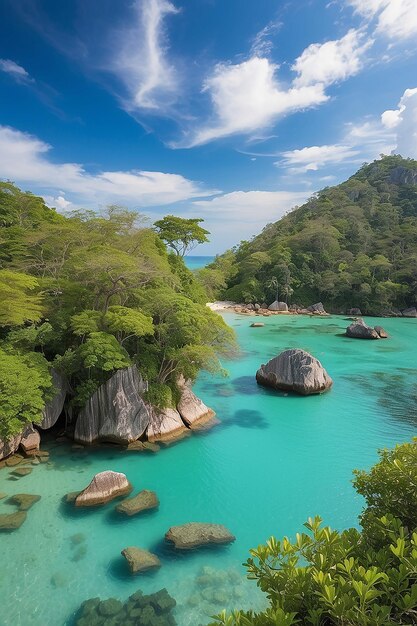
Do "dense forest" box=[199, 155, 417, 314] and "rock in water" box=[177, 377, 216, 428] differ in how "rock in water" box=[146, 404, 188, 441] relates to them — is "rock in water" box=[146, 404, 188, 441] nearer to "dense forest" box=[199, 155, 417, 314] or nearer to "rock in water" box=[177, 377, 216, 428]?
"rock in water" box=[177, 377, 216, 428]

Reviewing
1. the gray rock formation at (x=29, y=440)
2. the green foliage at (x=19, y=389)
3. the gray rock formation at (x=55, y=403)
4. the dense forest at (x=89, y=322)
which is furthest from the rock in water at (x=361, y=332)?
the gray rock formation at (x=29, y=440)

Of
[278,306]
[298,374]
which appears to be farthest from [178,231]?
[278,306]

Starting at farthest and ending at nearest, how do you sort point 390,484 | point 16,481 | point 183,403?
point 183,403, point 16,481, point 390,484

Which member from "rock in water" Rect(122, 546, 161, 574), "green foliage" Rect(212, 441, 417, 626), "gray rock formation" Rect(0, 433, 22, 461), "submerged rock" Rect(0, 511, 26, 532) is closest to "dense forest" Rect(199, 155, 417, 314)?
"gray rock formation" Rect(0, 433, 22, 461)

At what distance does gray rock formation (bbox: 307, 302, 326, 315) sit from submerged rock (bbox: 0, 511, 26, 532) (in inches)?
1881

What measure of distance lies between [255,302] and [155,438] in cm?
4529

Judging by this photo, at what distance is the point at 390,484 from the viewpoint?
4.14 metres

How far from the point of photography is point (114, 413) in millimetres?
12617

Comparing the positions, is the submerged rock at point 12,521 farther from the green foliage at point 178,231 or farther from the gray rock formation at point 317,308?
the gray rock formation at point 317,308

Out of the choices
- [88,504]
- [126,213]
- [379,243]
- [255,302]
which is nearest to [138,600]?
[88,504]

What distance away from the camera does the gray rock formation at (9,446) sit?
Result: 440 inches

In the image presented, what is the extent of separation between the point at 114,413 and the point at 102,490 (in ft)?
10.3

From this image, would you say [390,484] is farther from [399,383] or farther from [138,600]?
[399,383]

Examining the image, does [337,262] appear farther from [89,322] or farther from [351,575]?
[351,575]
